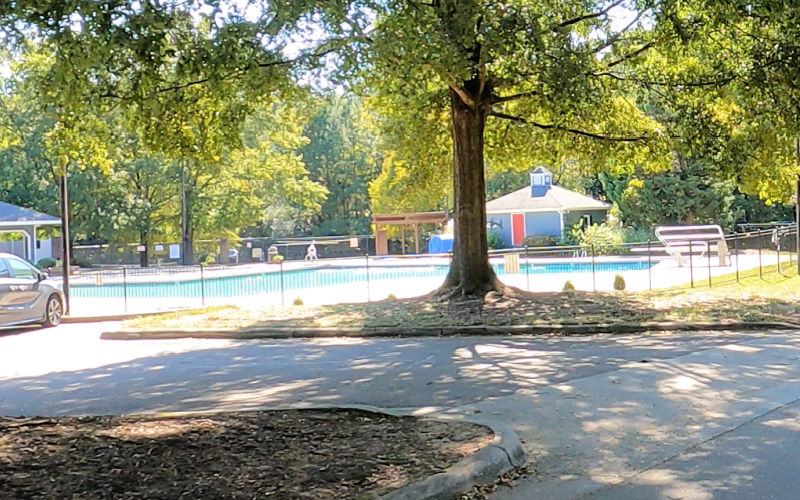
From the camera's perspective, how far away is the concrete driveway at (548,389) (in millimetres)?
5559

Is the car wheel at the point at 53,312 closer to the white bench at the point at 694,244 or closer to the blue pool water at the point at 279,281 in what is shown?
the blue pool water at the point at 279,281

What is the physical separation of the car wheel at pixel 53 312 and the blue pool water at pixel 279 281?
347 inches

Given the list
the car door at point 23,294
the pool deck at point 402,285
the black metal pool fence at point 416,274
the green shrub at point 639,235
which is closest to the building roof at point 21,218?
the black metal pool fence at point 416,274

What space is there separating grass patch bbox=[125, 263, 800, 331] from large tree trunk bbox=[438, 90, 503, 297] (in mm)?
736

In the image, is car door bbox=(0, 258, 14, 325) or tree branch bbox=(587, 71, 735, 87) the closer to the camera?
tree branch bbox=(587, 71, 735, 87)

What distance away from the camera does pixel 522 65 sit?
14.5m

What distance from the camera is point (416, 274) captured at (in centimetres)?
3638

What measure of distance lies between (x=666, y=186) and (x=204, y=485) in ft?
136

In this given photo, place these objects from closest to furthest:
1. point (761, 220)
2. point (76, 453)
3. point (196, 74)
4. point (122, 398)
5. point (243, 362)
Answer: point (76, 453), point (122, 398), point (196, 74), point (243, 362), point (761, 220)

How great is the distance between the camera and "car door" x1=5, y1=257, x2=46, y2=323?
643 inches

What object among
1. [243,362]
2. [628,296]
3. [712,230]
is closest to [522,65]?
[628,296]

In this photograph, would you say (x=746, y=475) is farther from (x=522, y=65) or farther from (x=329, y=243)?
(x=329, y=243)

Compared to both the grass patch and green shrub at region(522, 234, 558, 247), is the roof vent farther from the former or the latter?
the grass patch

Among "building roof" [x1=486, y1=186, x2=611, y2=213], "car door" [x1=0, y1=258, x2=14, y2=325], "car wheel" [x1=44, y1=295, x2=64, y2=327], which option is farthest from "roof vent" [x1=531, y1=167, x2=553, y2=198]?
"car door" [x1=0, y1=258, x2=14, y2=325]
